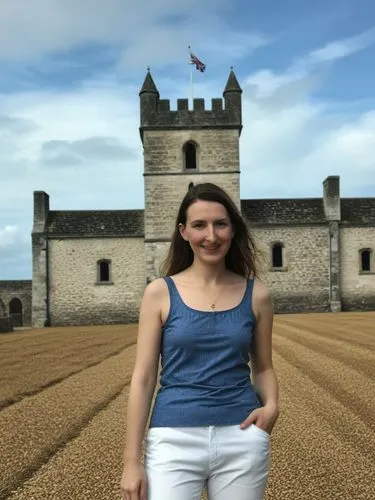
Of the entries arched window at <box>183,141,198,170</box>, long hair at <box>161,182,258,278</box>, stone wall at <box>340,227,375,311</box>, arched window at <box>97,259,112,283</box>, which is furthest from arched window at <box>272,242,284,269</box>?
long hair at <box>161,182,258,278</box>

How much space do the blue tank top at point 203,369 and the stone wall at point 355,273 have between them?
31202 millimetres

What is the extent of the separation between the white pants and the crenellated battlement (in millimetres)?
29137

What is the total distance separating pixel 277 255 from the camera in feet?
108

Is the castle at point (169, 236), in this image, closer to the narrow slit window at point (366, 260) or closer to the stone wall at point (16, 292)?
the narrow slit window at point (366, 260)

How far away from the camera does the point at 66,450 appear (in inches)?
243

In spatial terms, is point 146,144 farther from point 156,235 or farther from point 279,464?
point 279,464

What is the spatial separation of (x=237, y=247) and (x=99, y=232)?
3022 cm

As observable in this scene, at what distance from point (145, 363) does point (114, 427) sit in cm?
503

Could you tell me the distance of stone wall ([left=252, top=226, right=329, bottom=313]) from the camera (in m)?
32.1

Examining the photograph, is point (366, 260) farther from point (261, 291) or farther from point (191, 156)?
point (261, 291)

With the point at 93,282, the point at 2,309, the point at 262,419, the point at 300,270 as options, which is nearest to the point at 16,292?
the point at 2,309

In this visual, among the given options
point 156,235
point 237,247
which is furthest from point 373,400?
point 156,235

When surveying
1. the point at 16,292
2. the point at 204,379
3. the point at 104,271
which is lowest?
the point at 16,292

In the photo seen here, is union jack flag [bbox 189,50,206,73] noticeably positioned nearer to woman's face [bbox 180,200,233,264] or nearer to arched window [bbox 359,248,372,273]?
arched window [bbox 359,248,372,273]
